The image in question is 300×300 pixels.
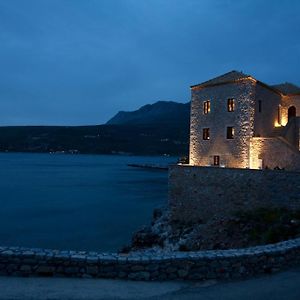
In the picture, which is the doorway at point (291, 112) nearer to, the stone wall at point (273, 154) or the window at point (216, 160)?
the stone wall at point (273, 154)

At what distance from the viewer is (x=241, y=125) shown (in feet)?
98.0

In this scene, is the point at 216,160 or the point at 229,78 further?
the point at 216,160

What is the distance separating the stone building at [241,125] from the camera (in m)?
28.6

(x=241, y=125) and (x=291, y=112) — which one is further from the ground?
(x=291, y=112)

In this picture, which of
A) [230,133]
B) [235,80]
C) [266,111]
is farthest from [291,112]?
[235,80]

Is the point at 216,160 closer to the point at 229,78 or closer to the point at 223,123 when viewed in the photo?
the point at 223,123

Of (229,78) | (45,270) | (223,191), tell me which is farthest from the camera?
(229,78)

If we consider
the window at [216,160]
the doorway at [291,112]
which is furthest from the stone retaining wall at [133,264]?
the doorway at [291,112]

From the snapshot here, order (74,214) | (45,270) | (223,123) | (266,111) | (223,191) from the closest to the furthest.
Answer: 1. (45,270)
2. (223,191)
3. (223,123)
4. (266,111)
5. (74,214)

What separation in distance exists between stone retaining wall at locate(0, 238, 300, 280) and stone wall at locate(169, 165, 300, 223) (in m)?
14.1

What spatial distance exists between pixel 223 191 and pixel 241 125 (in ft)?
23.3

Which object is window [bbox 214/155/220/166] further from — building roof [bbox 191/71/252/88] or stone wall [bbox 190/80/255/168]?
building roof [bbox 191/71/252/88]

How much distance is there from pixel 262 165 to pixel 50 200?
38.7 m

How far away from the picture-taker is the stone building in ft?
93.9
